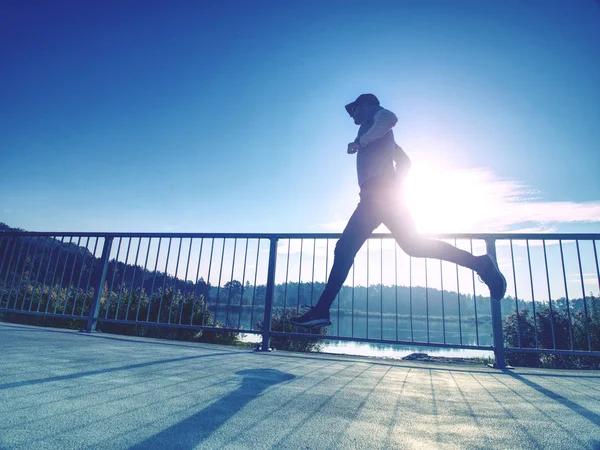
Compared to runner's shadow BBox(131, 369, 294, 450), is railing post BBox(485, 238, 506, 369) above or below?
above

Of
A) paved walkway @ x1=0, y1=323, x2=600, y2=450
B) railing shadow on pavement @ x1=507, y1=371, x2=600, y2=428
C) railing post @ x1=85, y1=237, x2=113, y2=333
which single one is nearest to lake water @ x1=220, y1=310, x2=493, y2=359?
railing shadow on pavement @ x1=507, y1=371, x2=600, y2=428

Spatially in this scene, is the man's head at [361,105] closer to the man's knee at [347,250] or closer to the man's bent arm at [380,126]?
the man's bent arm at [380,126]

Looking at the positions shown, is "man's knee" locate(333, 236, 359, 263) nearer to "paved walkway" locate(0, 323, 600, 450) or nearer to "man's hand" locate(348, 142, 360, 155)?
"man's hand" locate(348, 142, 360, 155)

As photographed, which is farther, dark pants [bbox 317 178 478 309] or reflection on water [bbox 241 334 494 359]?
reflection on water [bbox 241 334 494 359]

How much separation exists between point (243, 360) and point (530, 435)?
79.1 inches

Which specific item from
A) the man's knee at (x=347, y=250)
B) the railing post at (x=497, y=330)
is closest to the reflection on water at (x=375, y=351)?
the railing post at (x=497, y=330)

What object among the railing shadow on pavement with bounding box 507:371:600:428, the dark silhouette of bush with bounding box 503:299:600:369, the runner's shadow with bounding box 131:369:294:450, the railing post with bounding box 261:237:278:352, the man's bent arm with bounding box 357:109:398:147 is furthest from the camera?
the dark silhouette of bush with bounding box 503:299:600:369

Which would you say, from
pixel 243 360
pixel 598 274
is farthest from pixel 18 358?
pixel 598 274

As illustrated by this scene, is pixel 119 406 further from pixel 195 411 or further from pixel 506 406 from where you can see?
pixel 506 406

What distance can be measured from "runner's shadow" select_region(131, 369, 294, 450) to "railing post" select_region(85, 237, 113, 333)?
3.70 metres

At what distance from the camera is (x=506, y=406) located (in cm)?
155

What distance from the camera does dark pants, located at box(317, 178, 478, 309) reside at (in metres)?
2.66

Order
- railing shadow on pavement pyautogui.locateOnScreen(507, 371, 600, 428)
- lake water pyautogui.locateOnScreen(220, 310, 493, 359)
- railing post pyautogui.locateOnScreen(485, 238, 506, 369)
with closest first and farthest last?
railing shadow on pavement pyautogui.locateOnScreen(507, 371, 600, 428) < railing post pyautogui.locateOnScreen(485, 238, 506, 369) < lake water pyautogui.locateOnScreen(220, 310, 493, 359)

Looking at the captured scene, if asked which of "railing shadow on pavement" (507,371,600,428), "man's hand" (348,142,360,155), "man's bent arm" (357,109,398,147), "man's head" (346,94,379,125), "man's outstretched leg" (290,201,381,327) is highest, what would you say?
"man's head" (346,94,379,125)
